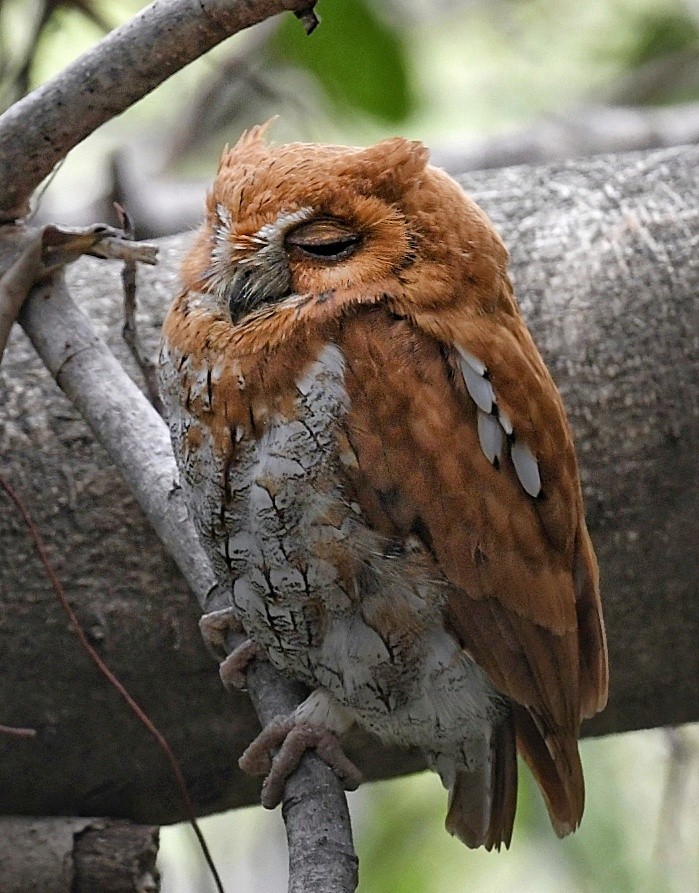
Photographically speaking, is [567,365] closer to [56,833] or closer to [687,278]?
[687,278]

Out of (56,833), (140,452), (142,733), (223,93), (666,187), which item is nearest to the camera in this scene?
(140,452)

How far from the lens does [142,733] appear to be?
1.79 meters

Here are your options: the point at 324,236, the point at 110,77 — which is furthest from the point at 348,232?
the point at 110,77

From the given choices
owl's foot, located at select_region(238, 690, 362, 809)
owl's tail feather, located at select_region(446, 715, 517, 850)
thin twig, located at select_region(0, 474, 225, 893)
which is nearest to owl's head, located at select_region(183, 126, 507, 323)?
thin twig, located at select_region(0, 474, 225, 893)

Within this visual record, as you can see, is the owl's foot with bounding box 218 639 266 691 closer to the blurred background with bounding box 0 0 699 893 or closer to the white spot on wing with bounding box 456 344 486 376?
the white spot on wing with bounding box 456 344 486 376

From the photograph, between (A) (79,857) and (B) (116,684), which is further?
(A) (79,857)

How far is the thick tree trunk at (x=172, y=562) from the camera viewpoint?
1.74 meters

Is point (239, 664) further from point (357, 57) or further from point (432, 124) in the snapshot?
point (432, 124)

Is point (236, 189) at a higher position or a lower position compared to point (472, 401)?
higher

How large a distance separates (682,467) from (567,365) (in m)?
0.24

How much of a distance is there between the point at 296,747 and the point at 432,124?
2.54 metres

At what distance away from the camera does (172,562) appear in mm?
1757

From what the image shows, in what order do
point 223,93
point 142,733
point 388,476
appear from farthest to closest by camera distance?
1. point 223,93
2. point 142,733
3. point 388,476

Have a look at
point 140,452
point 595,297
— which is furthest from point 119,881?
point 595,297
